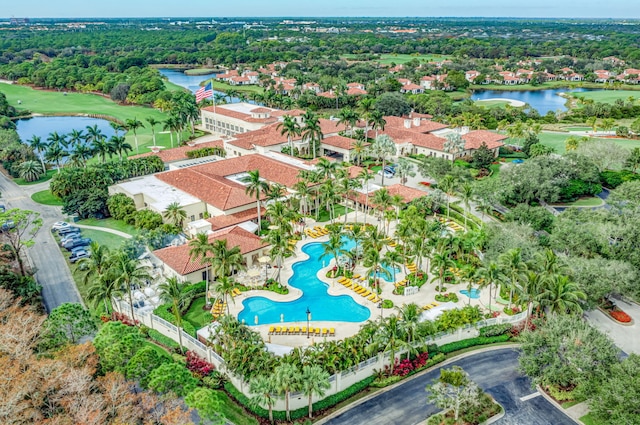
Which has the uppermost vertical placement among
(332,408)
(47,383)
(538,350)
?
(47,383)

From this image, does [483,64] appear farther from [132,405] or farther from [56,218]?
[132,405]

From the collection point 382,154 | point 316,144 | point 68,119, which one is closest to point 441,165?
point 382,154

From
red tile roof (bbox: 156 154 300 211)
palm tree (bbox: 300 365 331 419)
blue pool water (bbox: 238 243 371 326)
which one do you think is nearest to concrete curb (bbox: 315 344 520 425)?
palm tree (bbox: 300 365 331 419)

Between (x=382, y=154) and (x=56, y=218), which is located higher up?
(x=382, y=154)

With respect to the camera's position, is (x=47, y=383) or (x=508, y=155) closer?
(x=47, y=383)

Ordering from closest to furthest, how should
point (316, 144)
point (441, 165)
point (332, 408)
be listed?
1. point (332, 408)
2. point (441, 165)
3. point (316, 144)

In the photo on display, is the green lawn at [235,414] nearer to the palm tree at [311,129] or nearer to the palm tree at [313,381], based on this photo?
the palm tree at [313,381]

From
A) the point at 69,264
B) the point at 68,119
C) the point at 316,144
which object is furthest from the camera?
the point at 68,119

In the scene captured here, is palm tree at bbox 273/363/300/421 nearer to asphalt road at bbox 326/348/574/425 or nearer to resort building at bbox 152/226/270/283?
asphalt road at bbox 326/348/574/425
